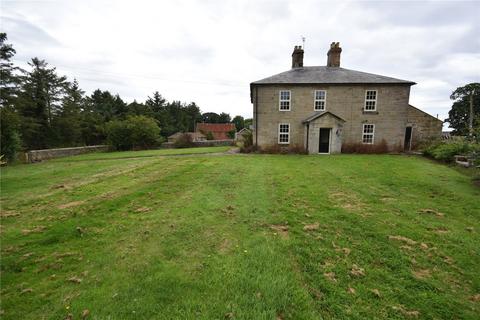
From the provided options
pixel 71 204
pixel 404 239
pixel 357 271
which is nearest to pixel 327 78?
pixel 404 239

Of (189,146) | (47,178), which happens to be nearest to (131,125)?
(189,146)

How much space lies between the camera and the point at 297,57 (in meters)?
22.3

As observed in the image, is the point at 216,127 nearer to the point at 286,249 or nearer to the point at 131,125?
the point at 131,125

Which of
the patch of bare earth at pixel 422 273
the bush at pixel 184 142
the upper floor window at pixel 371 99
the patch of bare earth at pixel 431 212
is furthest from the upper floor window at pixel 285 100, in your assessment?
the bush at pixel 184 142

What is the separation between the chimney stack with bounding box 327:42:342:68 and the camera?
21.7 meters

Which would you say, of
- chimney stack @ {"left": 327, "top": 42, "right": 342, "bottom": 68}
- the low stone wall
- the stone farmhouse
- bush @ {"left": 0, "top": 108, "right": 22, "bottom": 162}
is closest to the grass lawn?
the stone farmhouse

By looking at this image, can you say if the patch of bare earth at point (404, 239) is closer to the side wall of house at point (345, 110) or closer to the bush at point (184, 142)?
the side wall of house at point (345, 110)

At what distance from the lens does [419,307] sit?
2.74 metres

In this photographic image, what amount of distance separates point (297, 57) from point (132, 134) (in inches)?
957

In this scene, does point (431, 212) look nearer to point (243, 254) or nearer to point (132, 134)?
point (243, 254)

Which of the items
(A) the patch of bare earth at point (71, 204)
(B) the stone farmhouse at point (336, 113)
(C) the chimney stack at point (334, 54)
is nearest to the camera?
(A) the patch of bare earth at point (71, 204)

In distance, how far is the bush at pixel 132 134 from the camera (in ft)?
103

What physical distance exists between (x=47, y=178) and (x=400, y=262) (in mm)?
13592

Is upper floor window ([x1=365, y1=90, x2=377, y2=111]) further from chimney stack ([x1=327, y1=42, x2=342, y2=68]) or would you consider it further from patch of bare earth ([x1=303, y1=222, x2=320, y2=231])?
patch of bare earth ([x1=303, y1=222, x2=320, y2=231])
